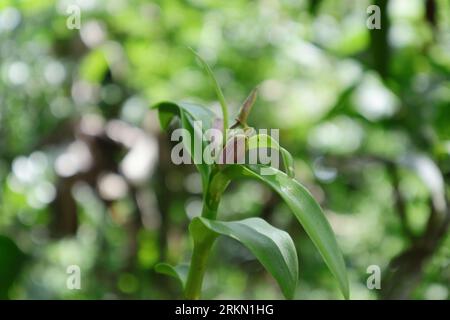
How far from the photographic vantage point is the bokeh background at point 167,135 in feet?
4.66

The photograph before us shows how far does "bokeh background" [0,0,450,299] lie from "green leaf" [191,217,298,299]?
79cm

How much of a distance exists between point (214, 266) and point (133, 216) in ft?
0.85

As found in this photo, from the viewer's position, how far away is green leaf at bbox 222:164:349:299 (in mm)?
485

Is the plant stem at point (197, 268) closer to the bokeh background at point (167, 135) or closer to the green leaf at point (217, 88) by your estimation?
the green leaf at point (217, 88)

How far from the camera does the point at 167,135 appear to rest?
1.57m

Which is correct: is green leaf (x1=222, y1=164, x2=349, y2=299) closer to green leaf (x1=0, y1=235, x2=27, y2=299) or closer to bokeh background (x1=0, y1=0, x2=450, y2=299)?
green leaf (x1=0, y1=235, x2=27, y2=299)

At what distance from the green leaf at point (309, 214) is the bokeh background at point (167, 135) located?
78 centimetres

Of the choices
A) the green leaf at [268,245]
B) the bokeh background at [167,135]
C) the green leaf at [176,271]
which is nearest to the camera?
the green leaf at [268,245]

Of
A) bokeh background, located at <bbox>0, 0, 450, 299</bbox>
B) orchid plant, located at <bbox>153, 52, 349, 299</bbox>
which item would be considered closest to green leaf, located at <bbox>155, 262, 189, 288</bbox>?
orchid plant, located at <bbox>153, 52, 349, 299</bbox>

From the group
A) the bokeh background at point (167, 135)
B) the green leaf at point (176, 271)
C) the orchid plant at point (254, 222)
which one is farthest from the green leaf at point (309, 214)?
the bokeh background at point (167, 135)

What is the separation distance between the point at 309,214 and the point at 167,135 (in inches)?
42.8

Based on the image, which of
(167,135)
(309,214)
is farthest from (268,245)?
(167,135)
